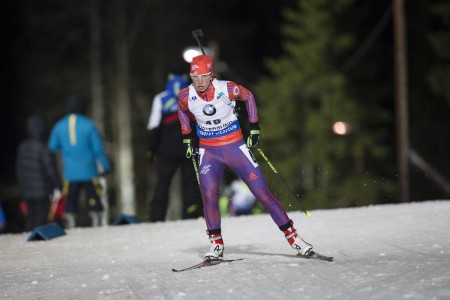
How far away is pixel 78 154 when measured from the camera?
42.1 ft

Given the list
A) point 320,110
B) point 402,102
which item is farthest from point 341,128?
point 402,102

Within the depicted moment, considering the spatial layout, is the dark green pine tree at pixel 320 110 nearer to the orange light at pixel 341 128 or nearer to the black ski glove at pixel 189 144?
the orange light at pixel 341 128

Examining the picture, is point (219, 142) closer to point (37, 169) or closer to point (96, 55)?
point (37, 169)

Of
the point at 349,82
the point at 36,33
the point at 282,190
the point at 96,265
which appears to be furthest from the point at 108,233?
the point at 349,82

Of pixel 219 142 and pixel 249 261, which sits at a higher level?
pixel 219 142

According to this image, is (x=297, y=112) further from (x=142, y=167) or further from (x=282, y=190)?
(x=142, y=167)

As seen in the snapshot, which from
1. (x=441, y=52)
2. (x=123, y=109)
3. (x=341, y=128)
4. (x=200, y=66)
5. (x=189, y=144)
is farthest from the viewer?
(x=341, y=128)

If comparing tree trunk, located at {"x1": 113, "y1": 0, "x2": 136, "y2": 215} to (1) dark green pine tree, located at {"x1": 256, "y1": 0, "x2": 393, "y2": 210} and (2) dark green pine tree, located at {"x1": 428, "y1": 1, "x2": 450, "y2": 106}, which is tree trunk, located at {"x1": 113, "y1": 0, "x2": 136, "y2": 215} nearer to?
(1) dark green pine tree, located at {"x1": 256, "y1": 0, "x2": 393, "y2": 210}

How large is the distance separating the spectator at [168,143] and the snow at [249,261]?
55cm

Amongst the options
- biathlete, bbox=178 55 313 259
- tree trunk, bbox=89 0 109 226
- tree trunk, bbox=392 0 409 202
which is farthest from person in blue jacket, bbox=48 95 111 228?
tree trunk, bbox=89 0 109 226

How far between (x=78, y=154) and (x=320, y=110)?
80.6ft

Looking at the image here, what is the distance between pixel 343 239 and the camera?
30.3ft

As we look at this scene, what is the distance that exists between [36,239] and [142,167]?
73.7ft

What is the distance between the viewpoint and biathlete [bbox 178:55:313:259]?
7816mm
